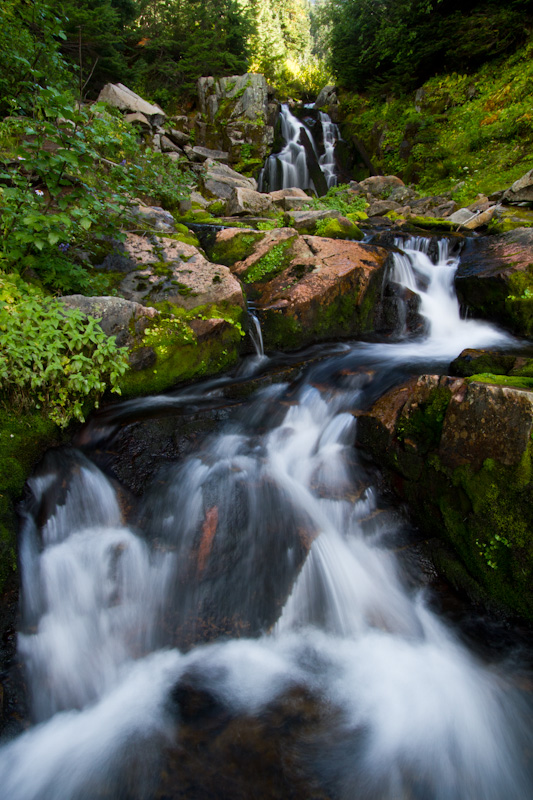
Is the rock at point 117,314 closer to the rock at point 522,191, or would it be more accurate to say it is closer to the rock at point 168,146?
the rock at point 522,191

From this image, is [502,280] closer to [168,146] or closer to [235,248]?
[235,248]

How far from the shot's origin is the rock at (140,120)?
13.7m

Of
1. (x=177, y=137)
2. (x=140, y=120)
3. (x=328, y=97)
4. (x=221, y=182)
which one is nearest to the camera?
(x=221, y=182)

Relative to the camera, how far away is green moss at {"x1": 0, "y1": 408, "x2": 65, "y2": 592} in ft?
9.30

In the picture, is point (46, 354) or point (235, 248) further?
point (235, 248)

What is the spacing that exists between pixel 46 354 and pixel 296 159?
18.5 meters

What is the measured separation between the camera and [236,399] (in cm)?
498

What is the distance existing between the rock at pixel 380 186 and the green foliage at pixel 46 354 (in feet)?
47.2

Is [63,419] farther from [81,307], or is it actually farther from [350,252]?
[350,252]

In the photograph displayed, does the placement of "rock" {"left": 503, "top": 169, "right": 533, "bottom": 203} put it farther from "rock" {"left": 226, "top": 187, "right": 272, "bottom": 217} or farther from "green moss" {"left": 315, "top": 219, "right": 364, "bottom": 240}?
"rock" {"left": 226, "top": 187, "right": 272, "bottom": 217}

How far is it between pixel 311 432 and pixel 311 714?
9.12 ft

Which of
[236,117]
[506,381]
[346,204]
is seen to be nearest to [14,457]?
[506,381]

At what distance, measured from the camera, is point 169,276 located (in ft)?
18.1

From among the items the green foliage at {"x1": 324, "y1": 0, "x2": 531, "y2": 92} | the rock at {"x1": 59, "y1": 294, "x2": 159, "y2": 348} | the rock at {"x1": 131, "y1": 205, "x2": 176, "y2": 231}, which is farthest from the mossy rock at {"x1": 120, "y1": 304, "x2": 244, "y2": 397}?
the green foliage at {"x1": 324, "y1": 0, "x2": 531, "y2": 92}
